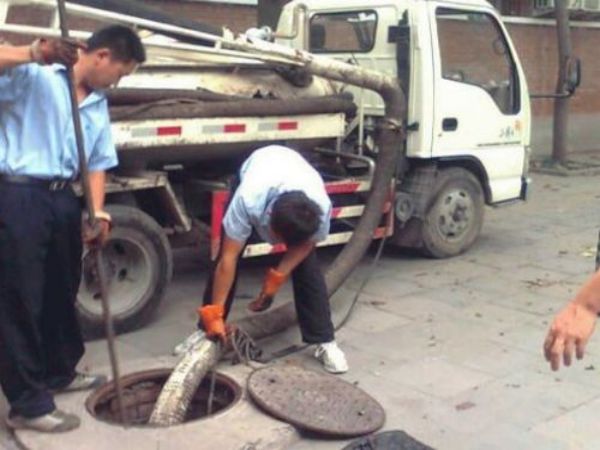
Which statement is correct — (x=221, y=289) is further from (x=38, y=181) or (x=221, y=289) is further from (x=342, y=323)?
(x=342, y=323)

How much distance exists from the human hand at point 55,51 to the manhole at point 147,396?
1.68 m

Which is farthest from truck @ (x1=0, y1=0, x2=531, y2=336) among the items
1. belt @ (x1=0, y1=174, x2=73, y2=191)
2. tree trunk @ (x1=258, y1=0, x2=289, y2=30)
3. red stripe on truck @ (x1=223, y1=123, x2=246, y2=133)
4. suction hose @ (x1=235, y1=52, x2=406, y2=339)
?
belt @ (x1=0, y1=174, x2=73, y2=191)

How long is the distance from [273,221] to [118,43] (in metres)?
1.08

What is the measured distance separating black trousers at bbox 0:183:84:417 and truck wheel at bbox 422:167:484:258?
3.94m

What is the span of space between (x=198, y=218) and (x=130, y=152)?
0.88 meters

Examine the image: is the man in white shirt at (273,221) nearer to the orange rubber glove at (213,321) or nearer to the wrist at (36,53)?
the orange rubber glove at (213,321)

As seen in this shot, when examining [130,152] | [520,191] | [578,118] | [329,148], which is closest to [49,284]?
[130,152]

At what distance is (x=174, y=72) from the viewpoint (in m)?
6.18

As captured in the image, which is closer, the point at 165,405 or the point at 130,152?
the point at 165,405

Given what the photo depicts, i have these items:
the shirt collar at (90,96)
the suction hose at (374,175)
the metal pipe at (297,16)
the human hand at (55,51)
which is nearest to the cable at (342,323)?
the suction hose at (374,175)

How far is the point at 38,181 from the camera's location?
13.3ft

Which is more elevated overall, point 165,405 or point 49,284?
point 49,284

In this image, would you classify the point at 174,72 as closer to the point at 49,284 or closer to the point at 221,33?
the point at 221,33

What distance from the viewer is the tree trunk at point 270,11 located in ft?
28.3
